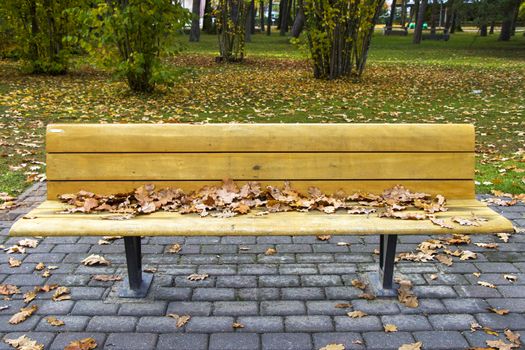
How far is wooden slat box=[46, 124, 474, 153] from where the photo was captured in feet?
11.0

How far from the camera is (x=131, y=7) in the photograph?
9.41 m

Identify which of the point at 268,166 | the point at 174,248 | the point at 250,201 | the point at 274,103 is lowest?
the point at 274,103

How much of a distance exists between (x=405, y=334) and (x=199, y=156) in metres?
1.59

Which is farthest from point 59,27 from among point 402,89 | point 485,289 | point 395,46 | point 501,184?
point 395,46

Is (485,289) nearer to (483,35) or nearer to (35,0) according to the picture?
(35,0)

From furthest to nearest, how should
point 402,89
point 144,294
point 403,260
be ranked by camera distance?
1. point 402,89
2. point 403,260
3. point 144,294

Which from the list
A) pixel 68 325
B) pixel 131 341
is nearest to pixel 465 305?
pixel 131 341

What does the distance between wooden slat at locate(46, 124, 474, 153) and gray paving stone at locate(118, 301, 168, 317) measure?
93 centimetres

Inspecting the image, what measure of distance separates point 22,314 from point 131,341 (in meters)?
0.71

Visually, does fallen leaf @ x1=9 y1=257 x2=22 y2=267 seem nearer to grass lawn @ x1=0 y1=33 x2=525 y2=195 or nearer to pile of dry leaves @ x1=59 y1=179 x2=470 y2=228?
pile of dry leaves @ x1=59 y1=179 x2=470 y2=228

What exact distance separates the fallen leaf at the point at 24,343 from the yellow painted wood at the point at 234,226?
546 mm

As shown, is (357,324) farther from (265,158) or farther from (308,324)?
(265,158)

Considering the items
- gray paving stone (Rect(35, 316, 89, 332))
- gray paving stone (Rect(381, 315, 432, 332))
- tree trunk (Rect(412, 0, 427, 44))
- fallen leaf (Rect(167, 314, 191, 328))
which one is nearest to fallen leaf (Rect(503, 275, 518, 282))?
gray paving stone (Rect(381, 315, 432, 332))

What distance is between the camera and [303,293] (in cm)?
333
